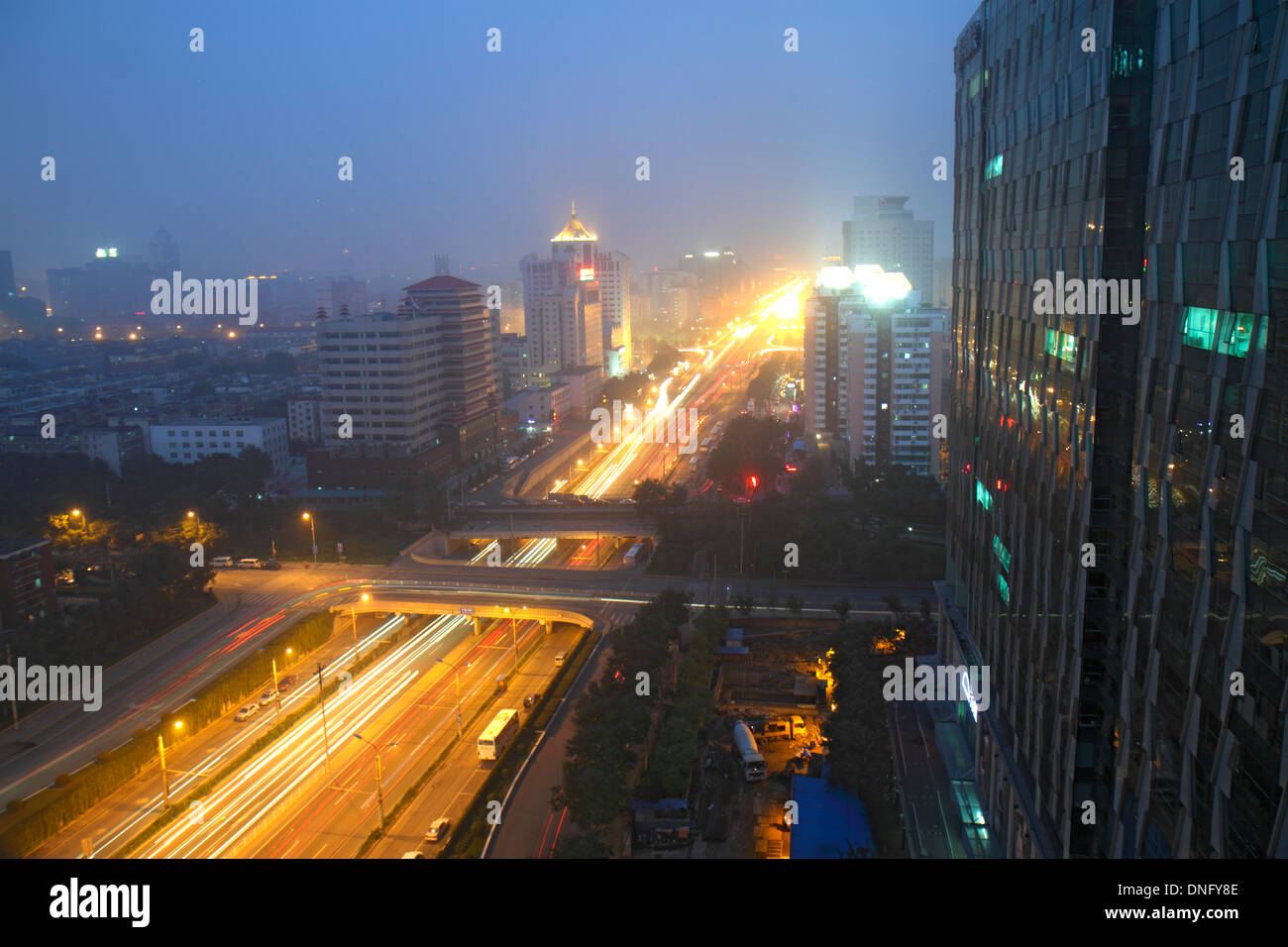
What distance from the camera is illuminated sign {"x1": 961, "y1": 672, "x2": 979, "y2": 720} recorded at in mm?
10016

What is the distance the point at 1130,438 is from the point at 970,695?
15.7 feet

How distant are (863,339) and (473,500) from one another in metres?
10.9

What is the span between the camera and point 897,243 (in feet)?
204

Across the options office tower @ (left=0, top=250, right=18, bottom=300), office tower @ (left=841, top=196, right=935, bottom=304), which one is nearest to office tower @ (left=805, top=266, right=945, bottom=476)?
office tower @ (left=841, top=196, right=935, bottom=304)

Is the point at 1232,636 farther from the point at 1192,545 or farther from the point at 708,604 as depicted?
the point at 708,604

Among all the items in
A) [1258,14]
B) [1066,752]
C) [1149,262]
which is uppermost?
[1258,14]

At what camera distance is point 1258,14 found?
4.26 metres

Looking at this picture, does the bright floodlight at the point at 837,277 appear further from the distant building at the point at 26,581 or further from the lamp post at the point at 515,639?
the distant building at the point at 26,581

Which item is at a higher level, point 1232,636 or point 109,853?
point 1232,636

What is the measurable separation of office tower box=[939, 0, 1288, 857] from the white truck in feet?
7.70

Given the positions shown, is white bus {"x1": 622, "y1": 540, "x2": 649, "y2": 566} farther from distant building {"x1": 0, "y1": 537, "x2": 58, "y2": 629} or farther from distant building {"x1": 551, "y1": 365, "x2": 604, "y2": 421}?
distant building {"x1": 551, "y1": 365, "x2": 604, "y2": 421}

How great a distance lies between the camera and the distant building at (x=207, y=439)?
28391 millimetres
